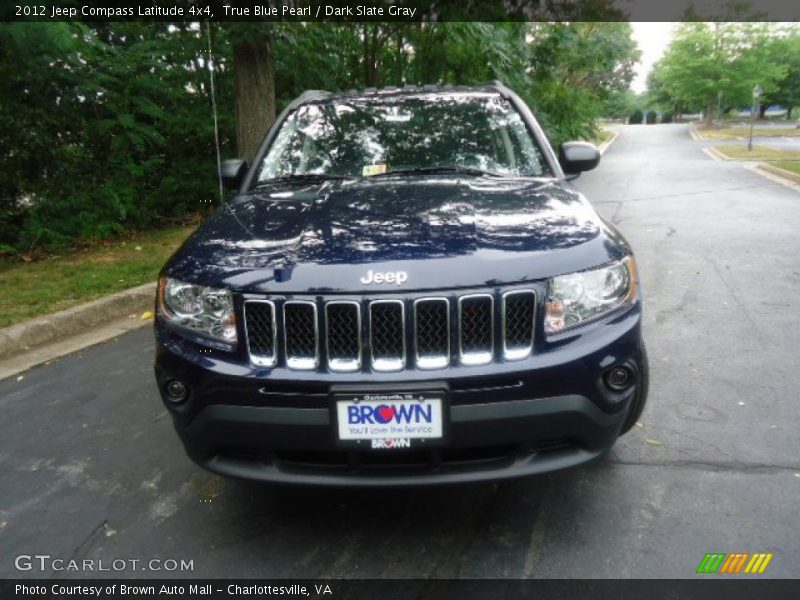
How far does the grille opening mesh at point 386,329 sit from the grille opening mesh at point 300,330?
20cm

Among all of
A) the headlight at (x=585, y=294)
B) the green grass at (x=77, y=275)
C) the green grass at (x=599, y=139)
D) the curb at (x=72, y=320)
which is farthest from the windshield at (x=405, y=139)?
the green grass at (x=599, y=139)

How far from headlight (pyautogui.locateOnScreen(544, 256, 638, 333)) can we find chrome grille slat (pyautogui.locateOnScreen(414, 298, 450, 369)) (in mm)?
352

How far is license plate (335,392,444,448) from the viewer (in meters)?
2.13

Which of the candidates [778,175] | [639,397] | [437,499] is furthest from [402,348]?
[778,175]

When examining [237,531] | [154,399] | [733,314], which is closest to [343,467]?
[237,531]

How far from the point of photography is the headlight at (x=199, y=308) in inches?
91.5

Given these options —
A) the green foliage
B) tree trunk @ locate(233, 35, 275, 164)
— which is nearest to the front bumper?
the green foliage

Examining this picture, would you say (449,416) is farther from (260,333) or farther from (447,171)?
(447,171)

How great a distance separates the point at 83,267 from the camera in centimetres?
716

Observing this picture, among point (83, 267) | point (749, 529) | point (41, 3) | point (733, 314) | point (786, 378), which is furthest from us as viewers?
point (83, 267)

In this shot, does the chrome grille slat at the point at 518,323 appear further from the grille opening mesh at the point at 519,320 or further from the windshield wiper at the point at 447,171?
the windshield wiper at the point at 447,171

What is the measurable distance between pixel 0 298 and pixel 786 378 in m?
6.20

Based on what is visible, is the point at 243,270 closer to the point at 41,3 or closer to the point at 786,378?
the point at 786,378

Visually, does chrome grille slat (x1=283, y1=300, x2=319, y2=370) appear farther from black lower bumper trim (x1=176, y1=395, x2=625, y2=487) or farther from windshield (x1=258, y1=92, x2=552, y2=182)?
windshield (x1=258, y1=92, x2=552, y2=182)
